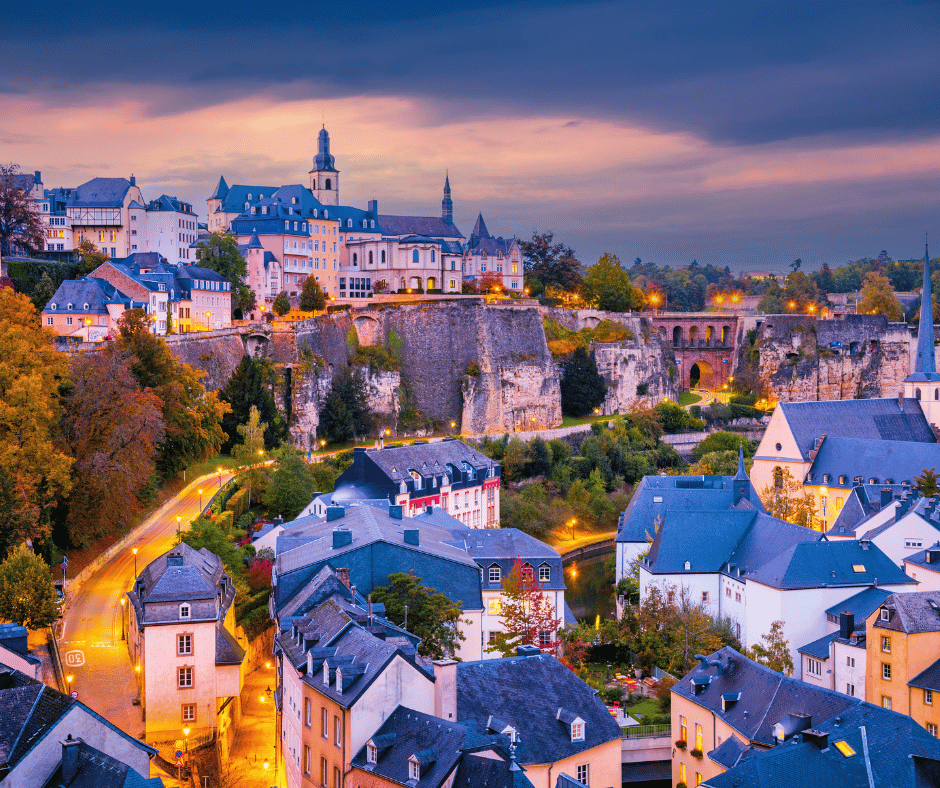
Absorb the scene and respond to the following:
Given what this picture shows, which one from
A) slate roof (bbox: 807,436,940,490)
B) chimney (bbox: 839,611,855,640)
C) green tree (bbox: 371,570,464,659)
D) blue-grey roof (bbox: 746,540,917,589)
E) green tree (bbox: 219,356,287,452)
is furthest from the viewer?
green tree (bbox: 219,356,287,452)

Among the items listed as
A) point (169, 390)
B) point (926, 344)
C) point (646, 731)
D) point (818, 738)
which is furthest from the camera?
point (926, 344)

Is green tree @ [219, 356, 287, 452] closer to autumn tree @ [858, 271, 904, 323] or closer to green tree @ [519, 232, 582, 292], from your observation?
green tree @ [519, 232, 582, 292]

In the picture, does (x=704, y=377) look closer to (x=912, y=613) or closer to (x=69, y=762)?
(x=912, y=613)

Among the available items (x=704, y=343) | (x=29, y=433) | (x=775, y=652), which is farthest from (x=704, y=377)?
(x=29, y=433)

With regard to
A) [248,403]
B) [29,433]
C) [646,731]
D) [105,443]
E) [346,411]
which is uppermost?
[29,433]

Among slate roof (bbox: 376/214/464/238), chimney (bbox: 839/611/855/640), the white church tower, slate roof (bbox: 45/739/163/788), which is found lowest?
chimney (bbox: 839/611/855/640)

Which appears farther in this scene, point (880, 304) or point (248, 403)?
point (880, 304)

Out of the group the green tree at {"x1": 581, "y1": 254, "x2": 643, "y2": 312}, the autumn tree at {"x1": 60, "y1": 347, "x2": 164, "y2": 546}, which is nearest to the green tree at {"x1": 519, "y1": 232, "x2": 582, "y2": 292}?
the green tree at {"x1": 581, "y1": 254, "x2": 643, "y2": 312}

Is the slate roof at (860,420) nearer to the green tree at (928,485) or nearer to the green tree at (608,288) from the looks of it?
the green tree at (928,485)
